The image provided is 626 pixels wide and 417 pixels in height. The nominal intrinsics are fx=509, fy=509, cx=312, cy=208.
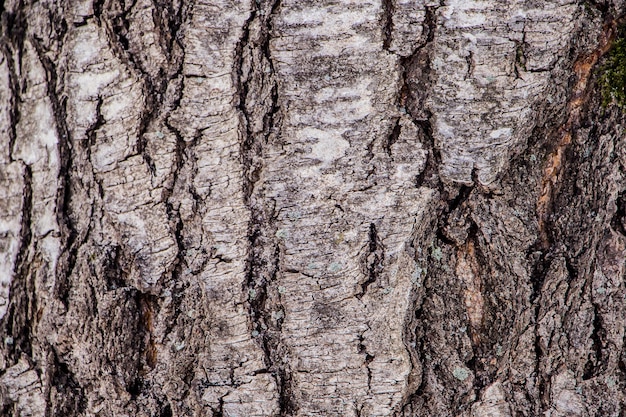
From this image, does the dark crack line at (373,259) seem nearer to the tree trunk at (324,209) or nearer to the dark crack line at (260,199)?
the tree trunk at (324,209)

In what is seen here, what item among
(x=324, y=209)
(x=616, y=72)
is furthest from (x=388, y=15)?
(x=616, y=72)

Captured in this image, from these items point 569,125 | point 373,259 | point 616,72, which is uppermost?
point 616,72

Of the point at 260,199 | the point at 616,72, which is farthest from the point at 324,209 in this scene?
the point at 616,72

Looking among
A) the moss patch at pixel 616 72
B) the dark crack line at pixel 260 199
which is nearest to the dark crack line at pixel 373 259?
the dark crack line at pixel 260 199

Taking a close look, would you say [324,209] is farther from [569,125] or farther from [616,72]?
[616,72]

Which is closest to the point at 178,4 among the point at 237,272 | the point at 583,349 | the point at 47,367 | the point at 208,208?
the point at 208,208

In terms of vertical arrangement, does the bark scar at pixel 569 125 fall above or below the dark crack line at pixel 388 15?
below

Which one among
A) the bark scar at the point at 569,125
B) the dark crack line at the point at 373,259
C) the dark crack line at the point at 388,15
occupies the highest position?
the dark crack line at the point at 388,15

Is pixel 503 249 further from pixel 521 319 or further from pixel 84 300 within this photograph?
pixel 84 300

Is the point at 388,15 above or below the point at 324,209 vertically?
above
